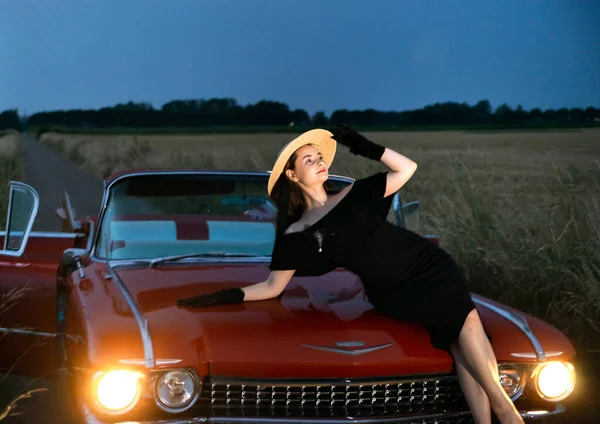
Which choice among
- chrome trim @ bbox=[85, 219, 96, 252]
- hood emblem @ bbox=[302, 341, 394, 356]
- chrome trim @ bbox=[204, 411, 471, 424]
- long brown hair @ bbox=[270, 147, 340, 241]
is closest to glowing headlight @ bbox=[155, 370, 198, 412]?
chrome trim @ bbox=[204, 411, 471, 424]

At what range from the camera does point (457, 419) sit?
3.38 m

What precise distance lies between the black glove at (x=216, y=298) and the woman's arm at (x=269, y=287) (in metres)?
0.05

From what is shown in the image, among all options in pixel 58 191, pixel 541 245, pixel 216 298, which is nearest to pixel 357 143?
pixel 216 298

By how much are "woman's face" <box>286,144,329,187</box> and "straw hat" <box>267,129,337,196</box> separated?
0.10ft

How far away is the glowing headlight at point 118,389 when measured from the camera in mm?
3148

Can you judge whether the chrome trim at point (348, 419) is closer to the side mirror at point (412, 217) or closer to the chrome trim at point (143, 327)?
the chrome trim at point (143, 327)

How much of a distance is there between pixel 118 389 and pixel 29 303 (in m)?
1.73

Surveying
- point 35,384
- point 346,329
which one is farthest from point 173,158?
point 346,329

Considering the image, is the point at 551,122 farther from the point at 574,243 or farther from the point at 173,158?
the point at 574,243

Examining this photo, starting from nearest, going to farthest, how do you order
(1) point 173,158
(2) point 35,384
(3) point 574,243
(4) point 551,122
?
(2) point 35,384
(3) point 574,243
(1) point 173,158
(4) point 551,122

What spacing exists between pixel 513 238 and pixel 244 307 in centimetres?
506

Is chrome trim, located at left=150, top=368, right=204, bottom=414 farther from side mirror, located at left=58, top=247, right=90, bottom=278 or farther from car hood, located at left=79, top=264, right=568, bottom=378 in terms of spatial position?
side mirror, located at left=58, top=247, right=90, bottom=278

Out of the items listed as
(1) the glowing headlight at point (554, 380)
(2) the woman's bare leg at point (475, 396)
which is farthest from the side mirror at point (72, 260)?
(1) the glowing headlight at point (554, 380)

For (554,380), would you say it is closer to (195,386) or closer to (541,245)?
(195,386)
